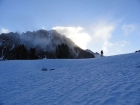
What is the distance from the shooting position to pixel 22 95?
11.8m

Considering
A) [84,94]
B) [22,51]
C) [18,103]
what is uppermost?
[22,51]

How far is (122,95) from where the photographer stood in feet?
27.0

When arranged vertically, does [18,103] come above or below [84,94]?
below

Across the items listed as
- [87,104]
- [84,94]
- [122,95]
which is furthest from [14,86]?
[122,95]

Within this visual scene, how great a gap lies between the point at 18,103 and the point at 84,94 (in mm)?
4422

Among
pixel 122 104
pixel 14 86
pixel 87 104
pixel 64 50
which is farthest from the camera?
pixel 64 50

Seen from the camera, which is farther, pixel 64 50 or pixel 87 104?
pixel 64 50

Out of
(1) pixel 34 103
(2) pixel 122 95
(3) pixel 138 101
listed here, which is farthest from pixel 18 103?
(3) pixel 138 101

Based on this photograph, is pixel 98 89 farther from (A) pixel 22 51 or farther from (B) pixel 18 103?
(A) pixel 22 51

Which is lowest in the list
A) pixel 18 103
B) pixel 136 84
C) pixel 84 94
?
pixel 18 103

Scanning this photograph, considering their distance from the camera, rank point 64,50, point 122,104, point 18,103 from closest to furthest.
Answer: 1. point 122,104
2. point 18,103
3. point 64,50

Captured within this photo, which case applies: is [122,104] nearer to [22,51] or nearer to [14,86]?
[14,86]

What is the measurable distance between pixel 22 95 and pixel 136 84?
8.16 metres

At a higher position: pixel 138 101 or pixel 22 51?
pixel 22 51
